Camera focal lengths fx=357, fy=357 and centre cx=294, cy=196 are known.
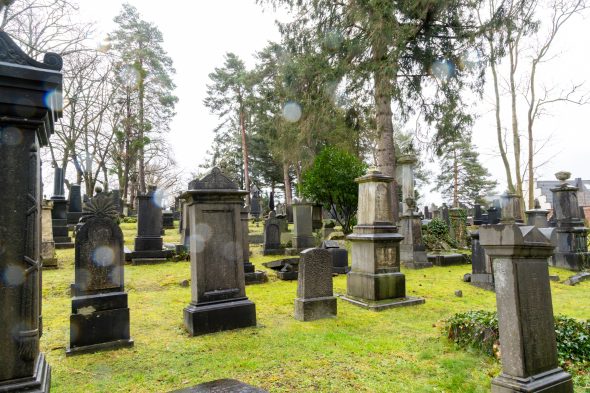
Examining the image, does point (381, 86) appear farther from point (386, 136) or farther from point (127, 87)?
point (127, 87)

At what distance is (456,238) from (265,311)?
12.3 metres

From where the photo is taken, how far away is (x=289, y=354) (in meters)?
4.30

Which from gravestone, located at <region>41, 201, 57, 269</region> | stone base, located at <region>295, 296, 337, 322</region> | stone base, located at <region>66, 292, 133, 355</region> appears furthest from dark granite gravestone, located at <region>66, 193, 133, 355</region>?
gravestone, located at <region>41, 201, 57, 269</region>

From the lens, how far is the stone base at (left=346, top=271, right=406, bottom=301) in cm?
672

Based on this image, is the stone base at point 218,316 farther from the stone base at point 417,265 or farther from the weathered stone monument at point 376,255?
the stone base at point 417,265

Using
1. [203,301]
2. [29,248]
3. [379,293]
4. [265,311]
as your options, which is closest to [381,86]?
[379,293]

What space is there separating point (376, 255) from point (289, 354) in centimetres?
314

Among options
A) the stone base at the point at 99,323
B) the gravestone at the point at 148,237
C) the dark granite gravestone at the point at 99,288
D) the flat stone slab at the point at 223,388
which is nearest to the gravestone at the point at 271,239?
the gravestone at the point at 148,237

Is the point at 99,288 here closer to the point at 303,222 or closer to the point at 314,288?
the point at 314,288

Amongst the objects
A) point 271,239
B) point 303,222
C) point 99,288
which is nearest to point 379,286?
point 99,288

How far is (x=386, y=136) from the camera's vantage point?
1426 centimetres

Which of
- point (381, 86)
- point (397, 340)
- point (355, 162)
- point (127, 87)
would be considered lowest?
point (397, 340)

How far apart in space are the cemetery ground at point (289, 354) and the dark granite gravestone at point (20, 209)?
4.45 ft

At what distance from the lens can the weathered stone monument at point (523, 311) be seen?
2867 millimetres
